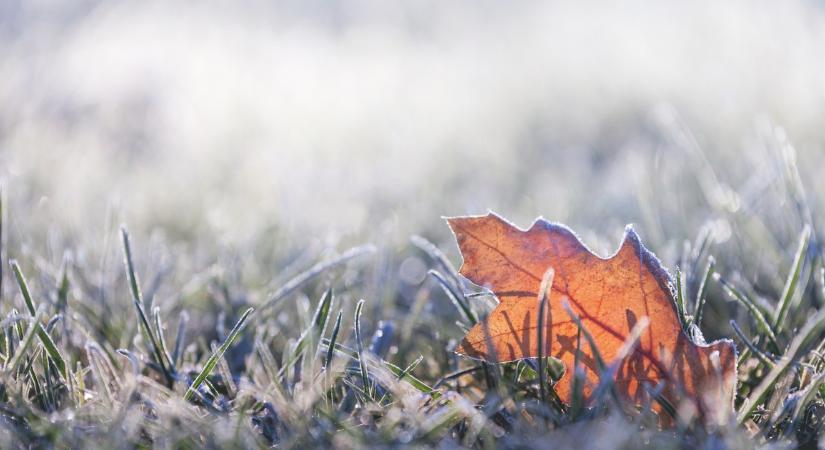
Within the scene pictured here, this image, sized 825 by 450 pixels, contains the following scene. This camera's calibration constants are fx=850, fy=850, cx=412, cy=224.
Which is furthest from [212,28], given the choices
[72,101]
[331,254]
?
[331,254]

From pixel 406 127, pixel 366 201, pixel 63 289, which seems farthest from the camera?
pixel 406 127

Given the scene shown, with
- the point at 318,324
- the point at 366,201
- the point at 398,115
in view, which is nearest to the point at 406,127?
the point at 398,115

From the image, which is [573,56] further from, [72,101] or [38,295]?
[38,295]

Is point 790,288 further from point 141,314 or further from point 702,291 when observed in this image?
point 141,314

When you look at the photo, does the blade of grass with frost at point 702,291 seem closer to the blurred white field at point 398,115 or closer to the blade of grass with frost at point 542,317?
the blade of grass with frost at point 542,317

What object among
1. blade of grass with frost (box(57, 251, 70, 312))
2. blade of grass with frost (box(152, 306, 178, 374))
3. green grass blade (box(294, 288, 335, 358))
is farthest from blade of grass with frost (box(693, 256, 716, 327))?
blade of grass with frost (box(57, 251, 70, 312))

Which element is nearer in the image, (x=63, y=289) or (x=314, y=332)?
(x=314, y=332)
